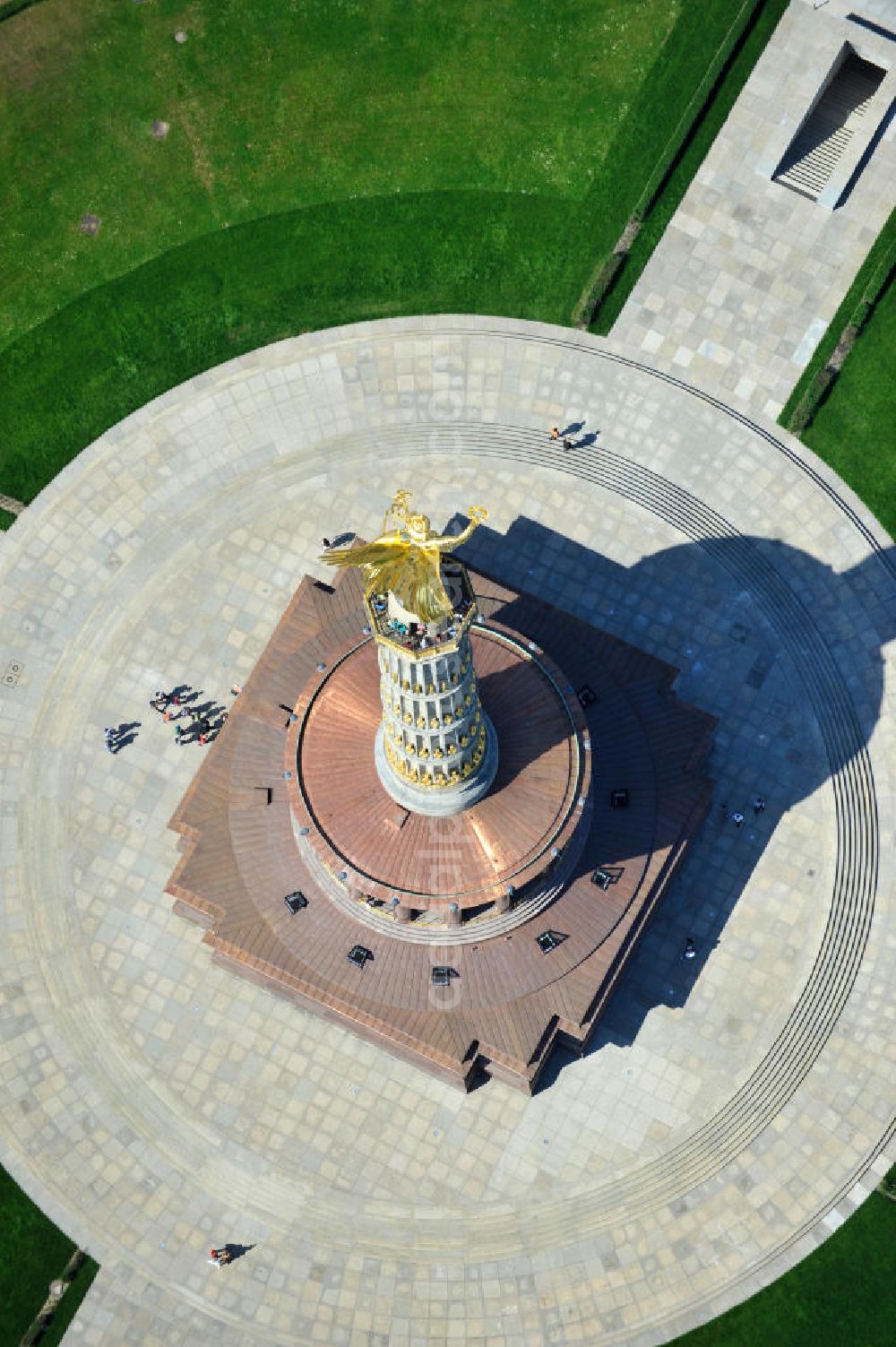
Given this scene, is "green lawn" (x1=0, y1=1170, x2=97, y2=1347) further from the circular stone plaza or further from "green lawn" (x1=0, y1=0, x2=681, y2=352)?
"green lawn" (x1=0, y1=0, x2=681, y2=352)

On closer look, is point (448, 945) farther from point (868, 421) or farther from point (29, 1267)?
point (868, 421)

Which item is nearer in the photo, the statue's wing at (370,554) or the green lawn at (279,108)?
the statue's wing at (370,554)

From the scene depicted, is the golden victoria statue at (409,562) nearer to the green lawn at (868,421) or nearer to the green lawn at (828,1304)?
the green lawn at (868,421)

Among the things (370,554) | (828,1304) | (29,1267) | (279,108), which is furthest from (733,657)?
(29,1267)

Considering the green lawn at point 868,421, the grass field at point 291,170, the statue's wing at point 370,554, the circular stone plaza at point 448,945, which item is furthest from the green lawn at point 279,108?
the statue's wing at point 370,554

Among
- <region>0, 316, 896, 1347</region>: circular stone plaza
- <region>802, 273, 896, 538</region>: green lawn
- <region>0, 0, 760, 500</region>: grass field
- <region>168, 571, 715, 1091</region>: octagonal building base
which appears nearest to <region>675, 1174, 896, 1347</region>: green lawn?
<region>0, 316, 896, 1347</region>: circular stone plaza

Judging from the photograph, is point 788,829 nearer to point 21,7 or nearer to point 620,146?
point 620,146

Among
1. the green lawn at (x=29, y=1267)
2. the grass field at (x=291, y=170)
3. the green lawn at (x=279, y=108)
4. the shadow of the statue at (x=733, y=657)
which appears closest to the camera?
the green lawn at (x=29, y=1267)
